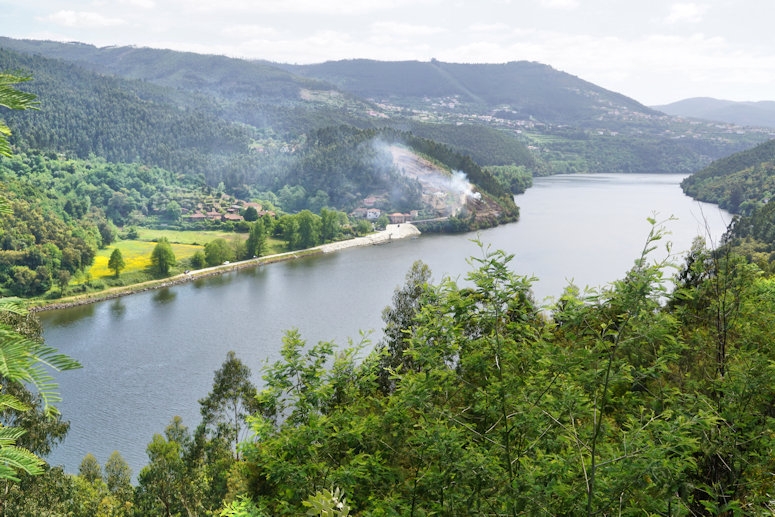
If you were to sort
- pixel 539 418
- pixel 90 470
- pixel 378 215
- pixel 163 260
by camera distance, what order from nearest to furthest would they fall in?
pixel 539 418 → pixel 90 470 → pixel 163 260 → pixel 378 215

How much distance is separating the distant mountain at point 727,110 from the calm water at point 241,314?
103012 mm

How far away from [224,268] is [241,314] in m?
6.69

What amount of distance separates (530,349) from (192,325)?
14.0 metres

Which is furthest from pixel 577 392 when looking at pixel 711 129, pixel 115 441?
pixel 711 129

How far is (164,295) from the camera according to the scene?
18469mm

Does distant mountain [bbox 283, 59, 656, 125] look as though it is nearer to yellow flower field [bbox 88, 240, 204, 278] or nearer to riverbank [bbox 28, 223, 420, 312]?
riverbank [bbox 28, 223, 420, 312]

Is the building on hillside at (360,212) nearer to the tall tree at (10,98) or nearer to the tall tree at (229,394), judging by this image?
the tall tree at (229,394)

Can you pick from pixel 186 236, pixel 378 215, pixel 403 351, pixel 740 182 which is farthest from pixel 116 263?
pixel 740 182

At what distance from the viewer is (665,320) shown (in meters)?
1.77

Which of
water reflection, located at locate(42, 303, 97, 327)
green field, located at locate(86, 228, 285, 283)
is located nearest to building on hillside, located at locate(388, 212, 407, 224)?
green field, located at locate(86, 228, 285, 283)

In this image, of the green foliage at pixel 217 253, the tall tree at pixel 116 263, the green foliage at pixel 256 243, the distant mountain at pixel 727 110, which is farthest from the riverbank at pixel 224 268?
the distant mountain at pixel 727 110

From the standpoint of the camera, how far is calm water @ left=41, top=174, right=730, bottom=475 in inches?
402

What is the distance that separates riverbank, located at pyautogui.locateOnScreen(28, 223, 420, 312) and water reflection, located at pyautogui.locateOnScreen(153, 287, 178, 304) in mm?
488

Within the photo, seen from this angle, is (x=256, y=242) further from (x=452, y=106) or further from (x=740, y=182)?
(x=452, y=106)
